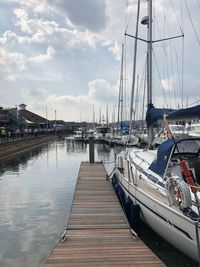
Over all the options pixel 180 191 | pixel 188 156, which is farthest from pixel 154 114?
pixel 180 191

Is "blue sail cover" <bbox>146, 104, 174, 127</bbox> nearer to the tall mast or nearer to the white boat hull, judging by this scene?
the tall mast

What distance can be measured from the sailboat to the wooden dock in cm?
77

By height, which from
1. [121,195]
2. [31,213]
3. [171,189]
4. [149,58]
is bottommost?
[31,213]

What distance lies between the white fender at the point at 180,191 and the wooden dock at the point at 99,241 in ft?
4.21

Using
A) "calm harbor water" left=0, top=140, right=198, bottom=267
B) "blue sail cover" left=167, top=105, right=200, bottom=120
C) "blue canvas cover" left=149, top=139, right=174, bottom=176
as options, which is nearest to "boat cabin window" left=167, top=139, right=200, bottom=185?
"blue canvas cover" left=149, top=139, right=174, bottom=176

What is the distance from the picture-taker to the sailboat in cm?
807

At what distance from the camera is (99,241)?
9344mm

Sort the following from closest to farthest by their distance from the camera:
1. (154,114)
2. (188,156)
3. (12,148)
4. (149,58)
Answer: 1. (188,156)
2. (154,114)
3. (149,58)
4. (12,148)

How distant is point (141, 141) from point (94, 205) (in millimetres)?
31512

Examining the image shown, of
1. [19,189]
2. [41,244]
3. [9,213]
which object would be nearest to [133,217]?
[41,244]

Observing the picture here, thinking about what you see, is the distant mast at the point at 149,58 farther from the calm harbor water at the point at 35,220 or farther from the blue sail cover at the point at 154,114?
the calm harbor water at the point at 35,220

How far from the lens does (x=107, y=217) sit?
38.1ft

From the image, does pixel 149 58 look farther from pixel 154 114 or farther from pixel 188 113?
pixel 188 113

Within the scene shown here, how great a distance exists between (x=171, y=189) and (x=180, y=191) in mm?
564
